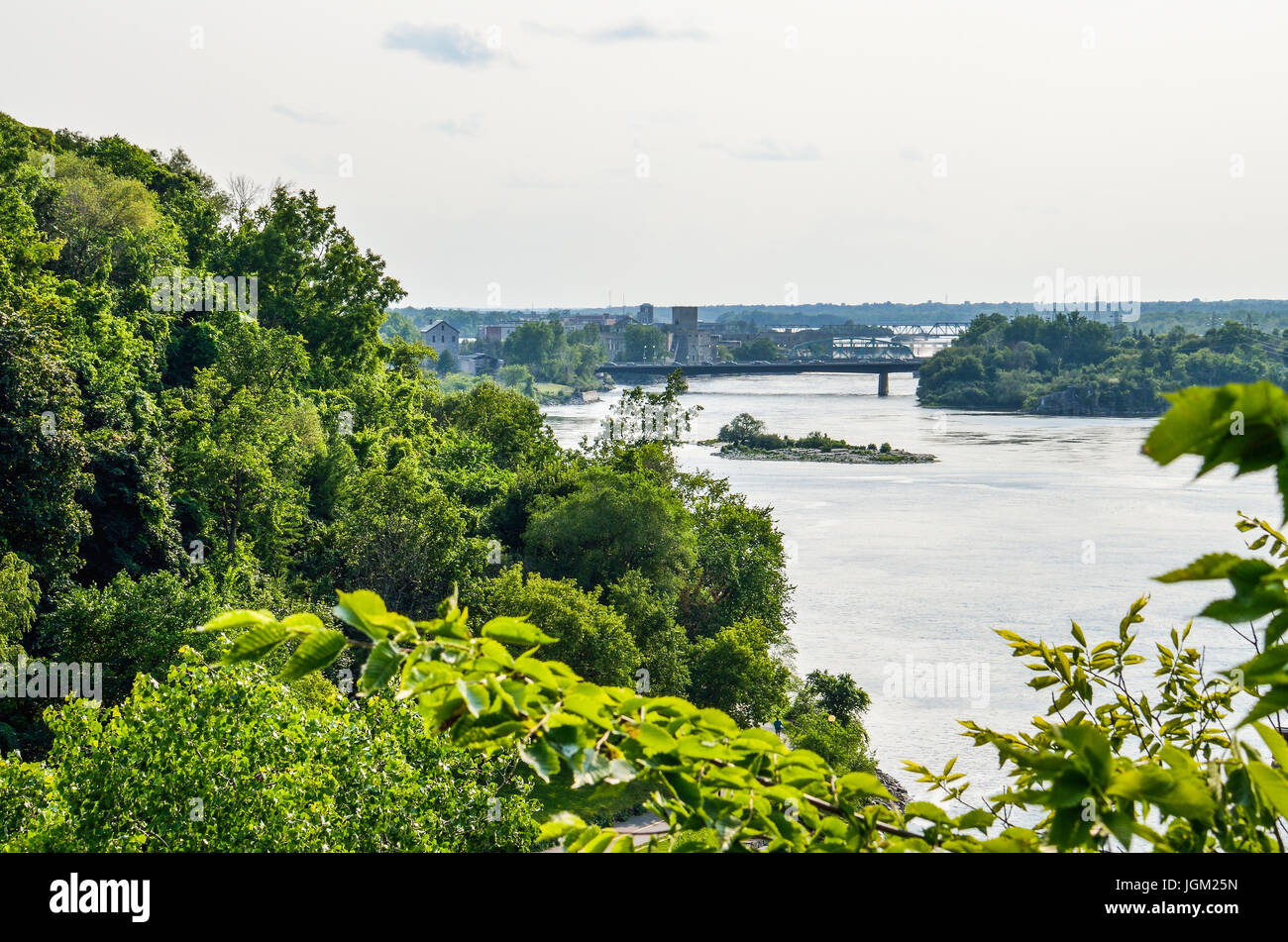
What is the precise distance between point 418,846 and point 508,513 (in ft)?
64.8

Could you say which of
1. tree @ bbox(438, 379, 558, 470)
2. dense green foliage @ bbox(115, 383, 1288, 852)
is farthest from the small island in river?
dense green foliage @ bbox(115, 383, 1288, 852)

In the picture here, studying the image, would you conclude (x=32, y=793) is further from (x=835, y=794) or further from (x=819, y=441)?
(x=819, y=441)

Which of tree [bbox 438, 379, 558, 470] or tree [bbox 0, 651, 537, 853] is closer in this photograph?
tree [bbox 0, 651, 537, 853]

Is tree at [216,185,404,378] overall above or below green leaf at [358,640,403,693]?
above

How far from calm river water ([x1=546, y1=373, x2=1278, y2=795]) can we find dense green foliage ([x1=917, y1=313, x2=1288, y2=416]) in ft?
47.3

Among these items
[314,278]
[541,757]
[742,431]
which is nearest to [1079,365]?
[742,431]

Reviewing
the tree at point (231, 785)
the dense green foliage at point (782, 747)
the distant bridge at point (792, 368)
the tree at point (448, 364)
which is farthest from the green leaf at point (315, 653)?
the tree at point (448, 364)

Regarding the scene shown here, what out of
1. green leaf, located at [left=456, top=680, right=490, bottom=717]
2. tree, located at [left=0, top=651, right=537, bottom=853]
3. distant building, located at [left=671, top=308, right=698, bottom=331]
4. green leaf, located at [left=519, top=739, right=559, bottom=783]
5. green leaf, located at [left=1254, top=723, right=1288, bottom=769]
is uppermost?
distant building, located at [left=671, top=308, right=698, bottom=331]

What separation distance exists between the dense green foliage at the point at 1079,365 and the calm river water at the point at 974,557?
47.3 ft

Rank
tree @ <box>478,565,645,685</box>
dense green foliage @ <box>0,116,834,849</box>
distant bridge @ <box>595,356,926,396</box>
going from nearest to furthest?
dense green foliage @ <box>0,116,834,849</box> → tree @ <box>478,565,645,685</box> → distant bridge @ <box>595,356,926,396</box>

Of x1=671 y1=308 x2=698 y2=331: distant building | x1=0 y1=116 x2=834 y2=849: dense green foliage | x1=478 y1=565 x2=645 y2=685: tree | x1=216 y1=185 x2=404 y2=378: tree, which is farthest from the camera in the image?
x1=671 y1=308 x2=698 y2=331: distant building

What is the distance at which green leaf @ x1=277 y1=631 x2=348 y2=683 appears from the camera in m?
1.58

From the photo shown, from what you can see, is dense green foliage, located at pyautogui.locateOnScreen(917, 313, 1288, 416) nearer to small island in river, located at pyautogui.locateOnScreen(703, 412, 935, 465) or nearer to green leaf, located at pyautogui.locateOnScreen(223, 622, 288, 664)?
small island in river, located at pyautogui.locateOnScreen(703, 412, 935, 465)

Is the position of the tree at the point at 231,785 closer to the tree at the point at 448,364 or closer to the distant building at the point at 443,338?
the tree at the point at 448,364
